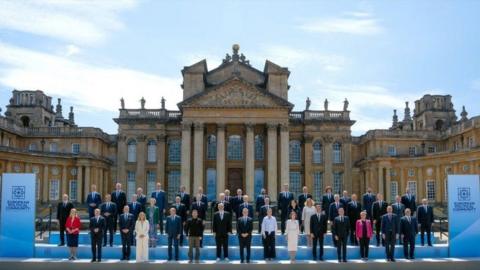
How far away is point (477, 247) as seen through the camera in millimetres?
19875

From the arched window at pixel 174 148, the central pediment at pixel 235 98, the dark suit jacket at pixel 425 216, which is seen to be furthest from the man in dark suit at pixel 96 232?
the arched window at pixel 174 148

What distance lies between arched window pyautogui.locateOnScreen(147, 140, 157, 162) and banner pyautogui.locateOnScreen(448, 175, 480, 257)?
37.0 meters

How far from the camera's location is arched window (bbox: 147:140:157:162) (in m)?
53.5

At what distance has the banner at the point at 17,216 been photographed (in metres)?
19.2

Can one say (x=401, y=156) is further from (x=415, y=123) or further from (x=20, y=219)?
(x=20, y=219)

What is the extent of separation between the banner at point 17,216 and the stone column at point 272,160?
28433 millimetres

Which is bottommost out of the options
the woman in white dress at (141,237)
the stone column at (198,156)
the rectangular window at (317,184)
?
the woman in white dress at (141,237)

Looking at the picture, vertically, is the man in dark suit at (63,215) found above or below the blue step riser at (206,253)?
above

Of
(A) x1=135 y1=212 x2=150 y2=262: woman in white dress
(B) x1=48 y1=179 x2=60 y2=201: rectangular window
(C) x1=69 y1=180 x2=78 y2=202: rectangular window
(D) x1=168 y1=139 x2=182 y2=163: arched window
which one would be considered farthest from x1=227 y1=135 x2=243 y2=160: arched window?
(A) x1=135 y1=212 x2=150 y2=262: woman in white dress

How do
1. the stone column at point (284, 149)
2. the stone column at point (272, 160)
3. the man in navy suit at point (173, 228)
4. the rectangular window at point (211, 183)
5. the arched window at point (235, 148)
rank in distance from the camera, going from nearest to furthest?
1. the man in navy suit at point (173, 228)
2. the stone column at point (272, 160)
3. the stone column at point (284, 149)
4. the rectangular window at point (211, 183)
5. the arched window at point (235, 148)

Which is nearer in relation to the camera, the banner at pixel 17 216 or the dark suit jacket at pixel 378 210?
the banner at pixel 17 216

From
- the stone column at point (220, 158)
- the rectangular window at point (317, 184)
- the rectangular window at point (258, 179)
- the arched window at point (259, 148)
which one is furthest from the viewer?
the rectangular window at point (317, 184)

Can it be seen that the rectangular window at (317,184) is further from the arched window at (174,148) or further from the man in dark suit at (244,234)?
the man in dark suit at (244,234)

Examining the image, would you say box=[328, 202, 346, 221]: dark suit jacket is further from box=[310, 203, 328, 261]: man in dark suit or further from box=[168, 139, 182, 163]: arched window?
box=[168, 139, 182, 163]: arched window
